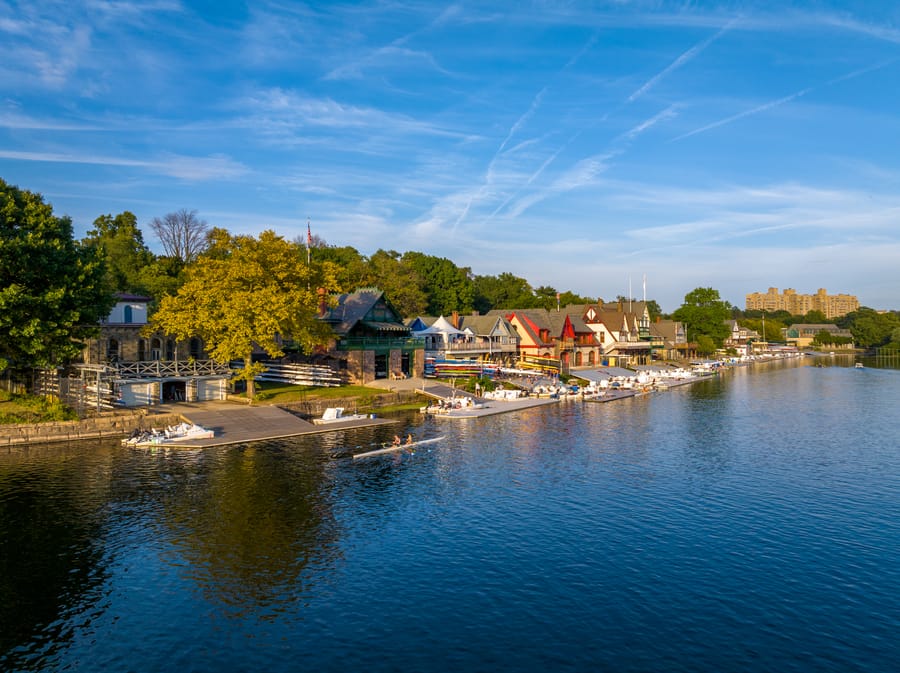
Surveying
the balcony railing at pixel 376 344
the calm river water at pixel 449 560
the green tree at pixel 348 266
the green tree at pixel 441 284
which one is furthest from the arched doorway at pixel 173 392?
the green tree at pixel 441 284

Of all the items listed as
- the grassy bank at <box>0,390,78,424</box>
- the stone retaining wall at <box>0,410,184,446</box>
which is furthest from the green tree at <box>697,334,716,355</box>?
the grassy bank at <box>0,390,78,424</box>

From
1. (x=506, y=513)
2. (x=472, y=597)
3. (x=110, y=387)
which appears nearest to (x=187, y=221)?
(x=110, y=387)

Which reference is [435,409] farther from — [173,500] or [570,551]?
[570,551]

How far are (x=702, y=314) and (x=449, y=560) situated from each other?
16089 centimetres

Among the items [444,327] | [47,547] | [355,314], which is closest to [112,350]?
[355,314]

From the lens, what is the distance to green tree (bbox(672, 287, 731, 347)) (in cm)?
17062

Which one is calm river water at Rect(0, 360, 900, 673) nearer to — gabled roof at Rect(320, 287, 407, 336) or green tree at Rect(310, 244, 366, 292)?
gabled roof at Rect(320, 287, 407, 336)

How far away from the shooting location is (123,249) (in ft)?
321

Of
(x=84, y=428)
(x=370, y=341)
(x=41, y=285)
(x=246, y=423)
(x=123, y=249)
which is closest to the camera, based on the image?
(x=84, y=428)

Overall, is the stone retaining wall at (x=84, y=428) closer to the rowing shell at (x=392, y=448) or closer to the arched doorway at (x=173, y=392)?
the arched doorway at (x=173, y=392)

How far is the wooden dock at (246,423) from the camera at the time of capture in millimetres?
48438

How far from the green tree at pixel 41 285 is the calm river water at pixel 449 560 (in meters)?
8.75

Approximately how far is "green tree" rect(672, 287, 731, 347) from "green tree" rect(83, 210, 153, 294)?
445 feet

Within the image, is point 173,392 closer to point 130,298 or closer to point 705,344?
point 130,298
